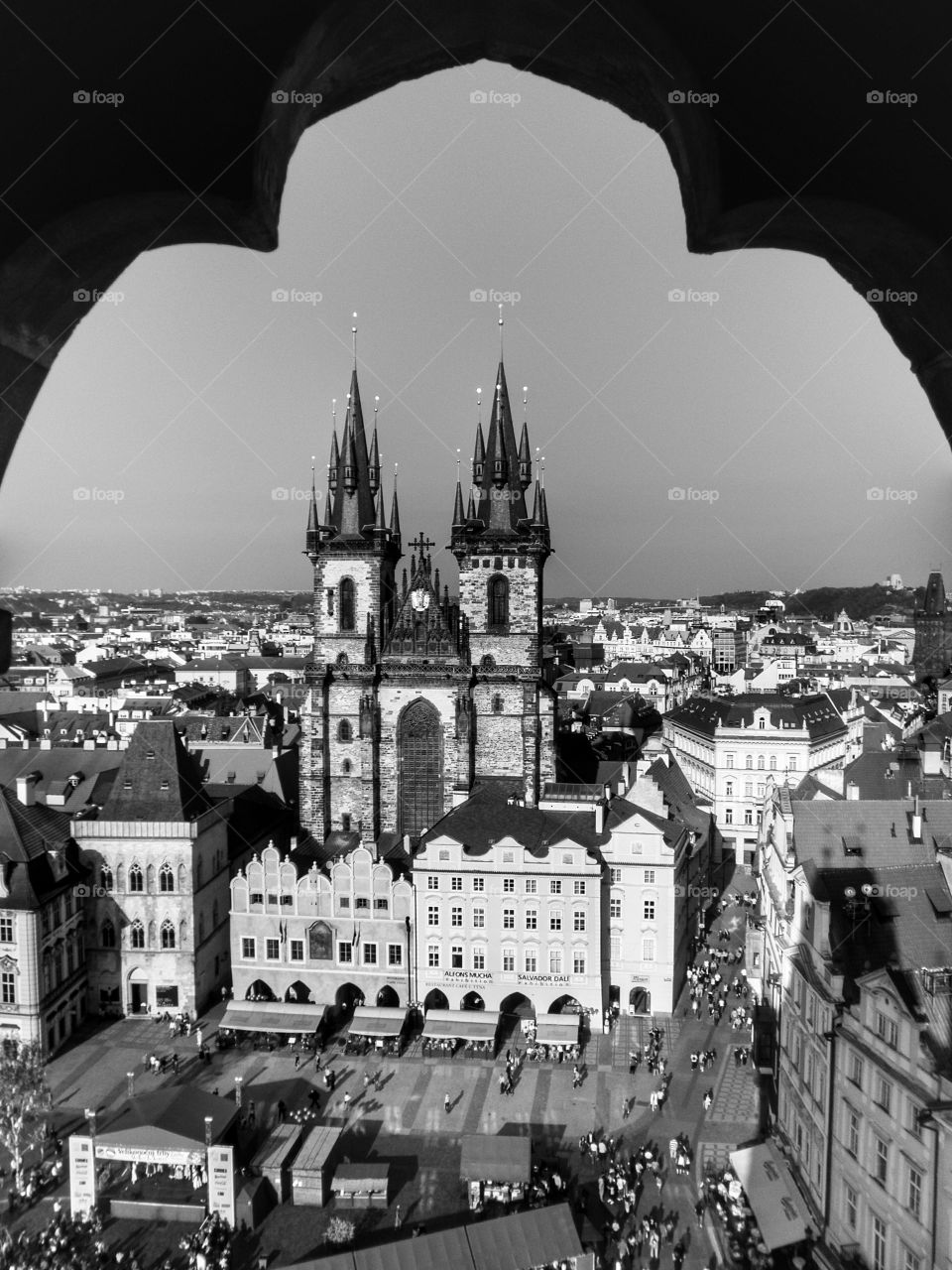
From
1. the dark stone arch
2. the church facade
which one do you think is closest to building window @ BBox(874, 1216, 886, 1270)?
the church facade

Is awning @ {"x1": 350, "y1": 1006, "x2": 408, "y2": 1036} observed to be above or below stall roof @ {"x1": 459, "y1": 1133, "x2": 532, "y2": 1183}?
below

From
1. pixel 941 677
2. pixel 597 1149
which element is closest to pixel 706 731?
pixel 597 1149

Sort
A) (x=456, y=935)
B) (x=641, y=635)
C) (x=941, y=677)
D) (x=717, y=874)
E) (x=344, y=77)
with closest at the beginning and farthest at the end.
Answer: (x=344, y=77)
(x=941, y=677)
(x=456, y=935)
(x=717, y=874)
(x=641, y=635)

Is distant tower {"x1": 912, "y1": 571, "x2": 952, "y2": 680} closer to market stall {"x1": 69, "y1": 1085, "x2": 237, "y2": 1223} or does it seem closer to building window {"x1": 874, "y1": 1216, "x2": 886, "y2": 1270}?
building window {"x1": 874, "y1": 1216, "x2": 886, "y2": 1270}

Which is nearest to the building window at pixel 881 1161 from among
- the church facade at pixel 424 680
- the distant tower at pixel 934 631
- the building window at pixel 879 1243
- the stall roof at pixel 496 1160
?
the building window at pixel 879 1243

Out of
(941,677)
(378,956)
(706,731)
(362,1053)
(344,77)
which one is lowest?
(362,1053)

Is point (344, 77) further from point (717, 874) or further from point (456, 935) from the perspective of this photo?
point (717, 874)

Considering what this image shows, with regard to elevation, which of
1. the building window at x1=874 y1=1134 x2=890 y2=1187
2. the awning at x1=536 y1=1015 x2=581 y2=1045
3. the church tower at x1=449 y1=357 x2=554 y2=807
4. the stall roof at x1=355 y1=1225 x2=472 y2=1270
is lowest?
the awning at x1=536 y1=1015 x2=581 y2=1045
